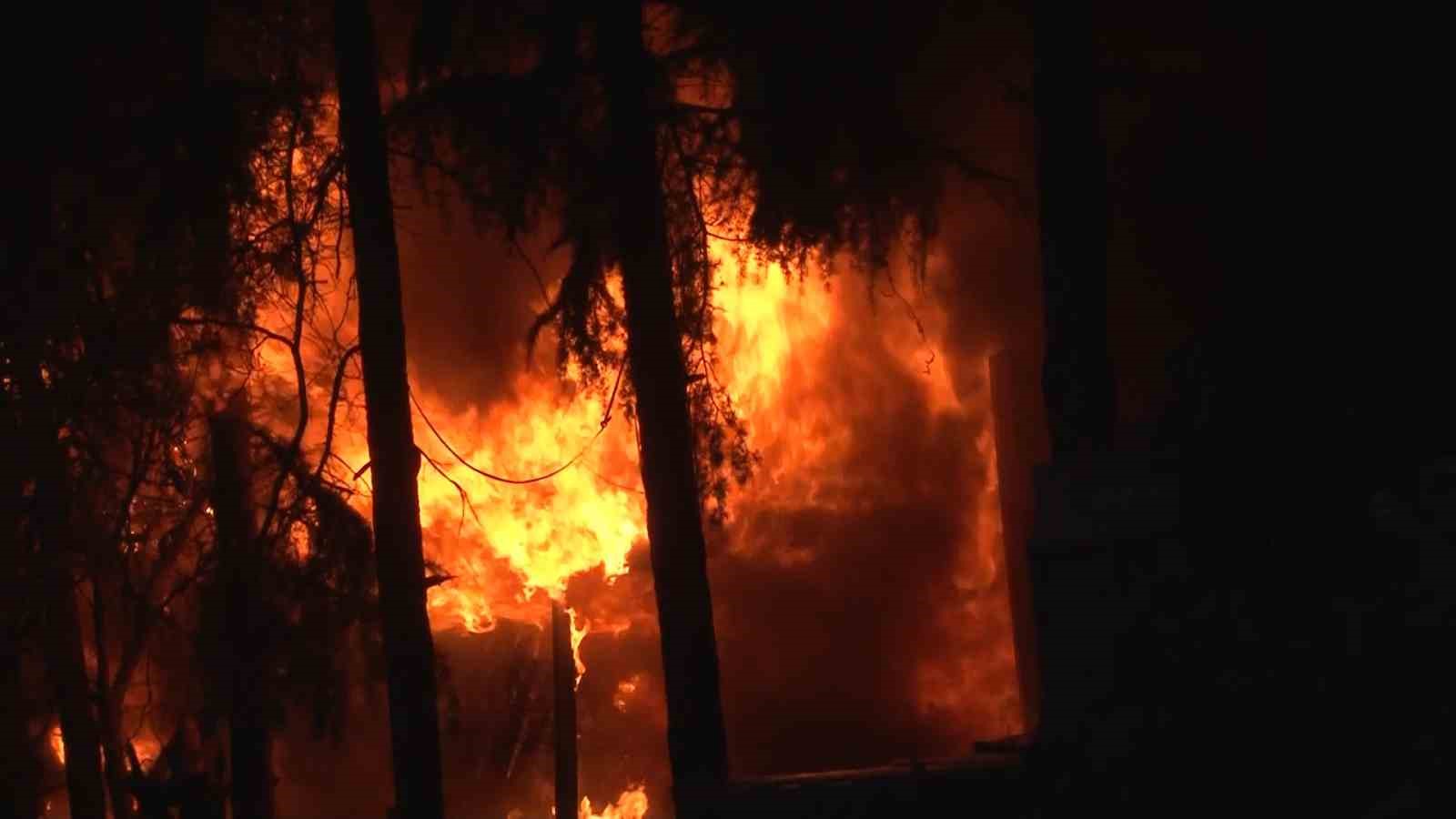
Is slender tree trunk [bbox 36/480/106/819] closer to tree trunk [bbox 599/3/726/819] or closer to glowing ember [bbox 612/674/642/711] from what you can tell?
tree trunk [bbox 599/3/726/819]

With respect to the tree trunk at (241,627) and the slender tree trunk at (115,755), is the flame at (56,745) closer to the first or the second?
the slender tree trunk at (115,755)

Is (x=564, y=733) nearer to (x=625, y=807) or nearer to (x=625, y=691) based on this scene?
(x=625, y=807)

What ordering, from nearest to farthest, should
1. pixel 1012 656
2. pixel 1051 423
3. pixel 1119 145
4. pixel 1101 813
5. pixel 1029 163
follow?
pixel 1101 813, pixel 1051 423, pixel 1119 145, pixel 1029 163, pixel 1012 656

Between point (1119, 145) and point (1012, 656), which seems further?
point (1012, 656)

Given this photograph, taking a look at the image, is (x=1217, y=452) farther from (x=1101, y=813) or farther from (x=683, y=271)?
(x=683, y=271)

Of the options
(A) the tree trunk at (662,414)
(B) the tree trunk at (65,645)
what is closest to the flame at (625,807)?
(B) the tree trunk at (65,645)

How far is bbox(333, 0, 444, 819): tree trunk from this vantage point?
972cm

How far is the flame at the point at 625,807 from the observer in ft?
52.9

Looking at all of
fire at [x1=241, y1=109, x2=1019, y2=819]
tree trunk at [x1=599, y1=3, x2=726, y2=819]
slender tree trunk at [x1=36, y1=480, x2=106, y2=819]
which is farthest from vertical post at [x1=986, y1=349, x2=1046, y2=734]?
slender tree trunk at [x1=36, y1=480, x2=106, y2=819]

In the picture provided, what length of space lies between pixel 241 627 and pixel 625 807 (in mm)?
5977

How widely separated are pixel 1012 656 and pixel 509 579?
5691mm

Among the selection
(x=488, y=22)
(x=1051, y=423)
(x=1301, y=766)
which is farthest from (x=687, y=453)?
(x=1301, y=766)

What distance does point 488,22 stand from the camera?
1103cm

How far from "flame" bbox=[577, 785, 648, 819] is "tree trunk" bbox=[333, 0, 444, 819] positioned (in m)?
6.61
